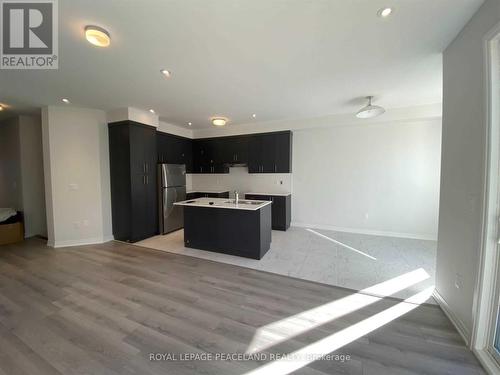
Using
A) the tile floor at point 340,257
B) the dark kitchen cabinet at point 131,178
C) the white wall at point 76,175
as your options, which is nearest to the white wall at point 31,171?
the white wall at point 76,175

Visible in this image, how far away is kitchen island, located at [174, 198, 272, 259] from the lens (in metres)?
3.23

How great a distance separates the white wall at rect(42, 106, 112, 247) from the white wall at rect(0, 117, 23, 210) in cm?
135

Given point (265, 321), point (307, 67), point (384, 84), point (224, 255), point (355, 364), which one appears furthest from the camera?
point (224, 255)

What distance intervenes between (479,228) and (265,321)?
189cm

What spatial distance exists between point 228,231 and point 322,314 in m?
1.86

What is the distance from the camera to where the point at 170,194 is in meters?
4.71

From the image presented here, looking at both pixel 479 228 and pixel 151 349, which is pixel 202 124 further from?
pixel 479 228

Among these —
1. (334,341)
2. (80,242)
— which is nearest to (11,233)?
(80,242)

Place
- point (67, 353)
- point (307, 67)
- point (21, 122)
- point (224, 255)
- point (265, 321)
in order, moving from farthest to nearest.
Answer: point (21, 122), point (224, 255), point (307, 67), point (265, 321), point (67, 353)

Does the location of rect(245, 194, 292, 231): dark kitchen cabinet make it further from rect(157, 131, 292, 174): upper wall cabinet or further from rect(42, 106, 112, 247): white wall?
rect(42, 106, 112, 247): white wall

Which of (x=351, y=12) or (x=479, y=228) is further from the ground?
(x=351, y=12)

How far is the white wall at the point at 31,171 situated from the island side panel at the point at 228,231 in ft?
11.7

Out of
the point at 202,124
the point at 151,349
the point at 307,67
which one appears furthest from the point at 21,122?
the point at 307,67

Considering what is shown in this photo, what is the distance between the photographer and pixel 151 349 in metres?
1.59
